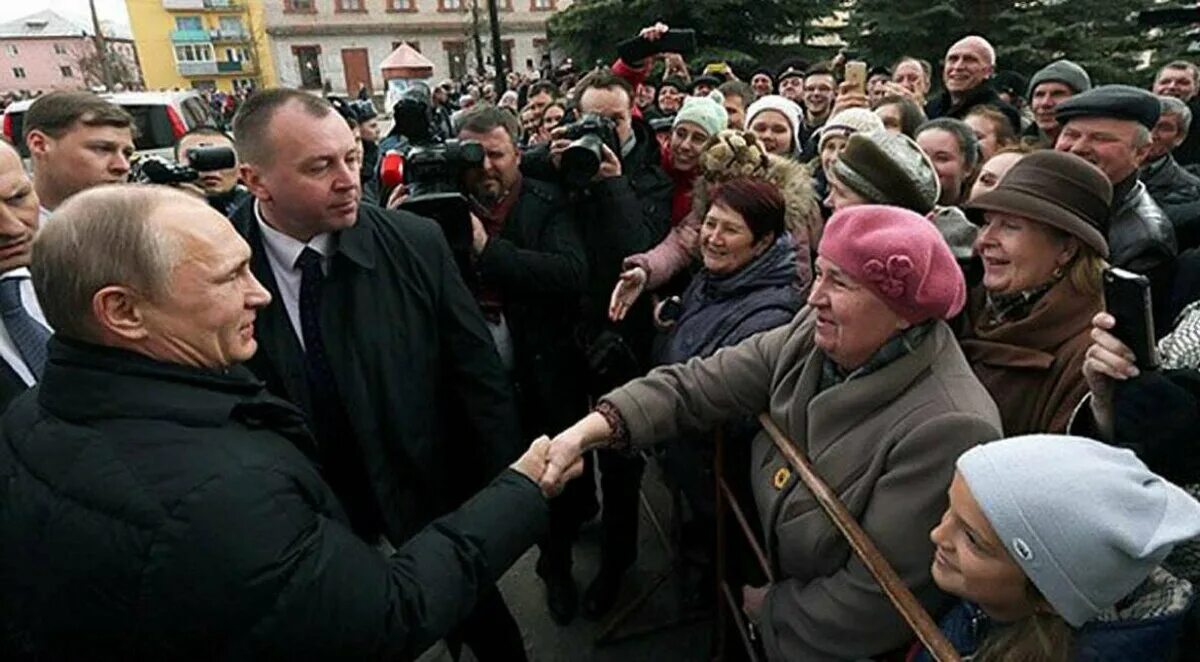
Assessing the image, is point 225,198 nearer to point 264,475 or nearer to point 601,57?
point 264,475

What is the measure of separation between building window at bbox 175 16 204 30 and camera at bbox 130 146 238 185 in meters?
56.7

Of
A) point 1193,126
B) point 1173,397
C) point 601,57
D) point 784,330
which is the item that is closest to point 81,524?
point 784,330

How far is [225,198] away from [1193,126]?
7.26 metres

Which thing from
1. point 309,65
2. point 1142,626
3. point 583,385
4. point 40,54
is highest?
point 1142,626

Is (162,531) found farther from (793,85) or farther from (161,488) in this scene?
(793,85)

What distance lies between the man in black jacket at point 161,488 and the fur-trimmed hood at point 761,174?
199cm

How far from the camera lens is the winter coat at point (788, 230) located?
273cm

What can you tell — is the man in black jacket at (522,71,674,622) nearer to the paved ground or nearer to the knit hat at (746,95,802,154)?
the paved ground

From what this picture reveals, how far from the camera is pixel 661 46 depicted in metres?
4.12

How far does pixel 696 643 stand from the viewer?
303 cm

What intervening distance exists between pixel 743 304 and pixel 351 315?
134cm

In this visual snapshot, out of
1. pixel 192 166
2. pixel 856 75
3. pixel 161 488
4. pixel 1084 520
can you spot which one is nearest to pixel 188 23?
pixel 856 75

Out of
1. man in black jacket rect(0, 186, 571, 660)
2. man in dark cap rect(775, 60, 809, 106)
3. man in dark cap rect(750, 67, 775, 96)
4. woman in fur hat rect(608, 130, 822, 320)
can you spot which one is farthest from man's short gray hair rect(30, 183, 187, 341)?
man in dark cap rect(750, 67, 775, 96)

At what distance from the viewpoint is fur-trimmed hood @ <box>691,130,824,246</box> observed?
2754 mm
